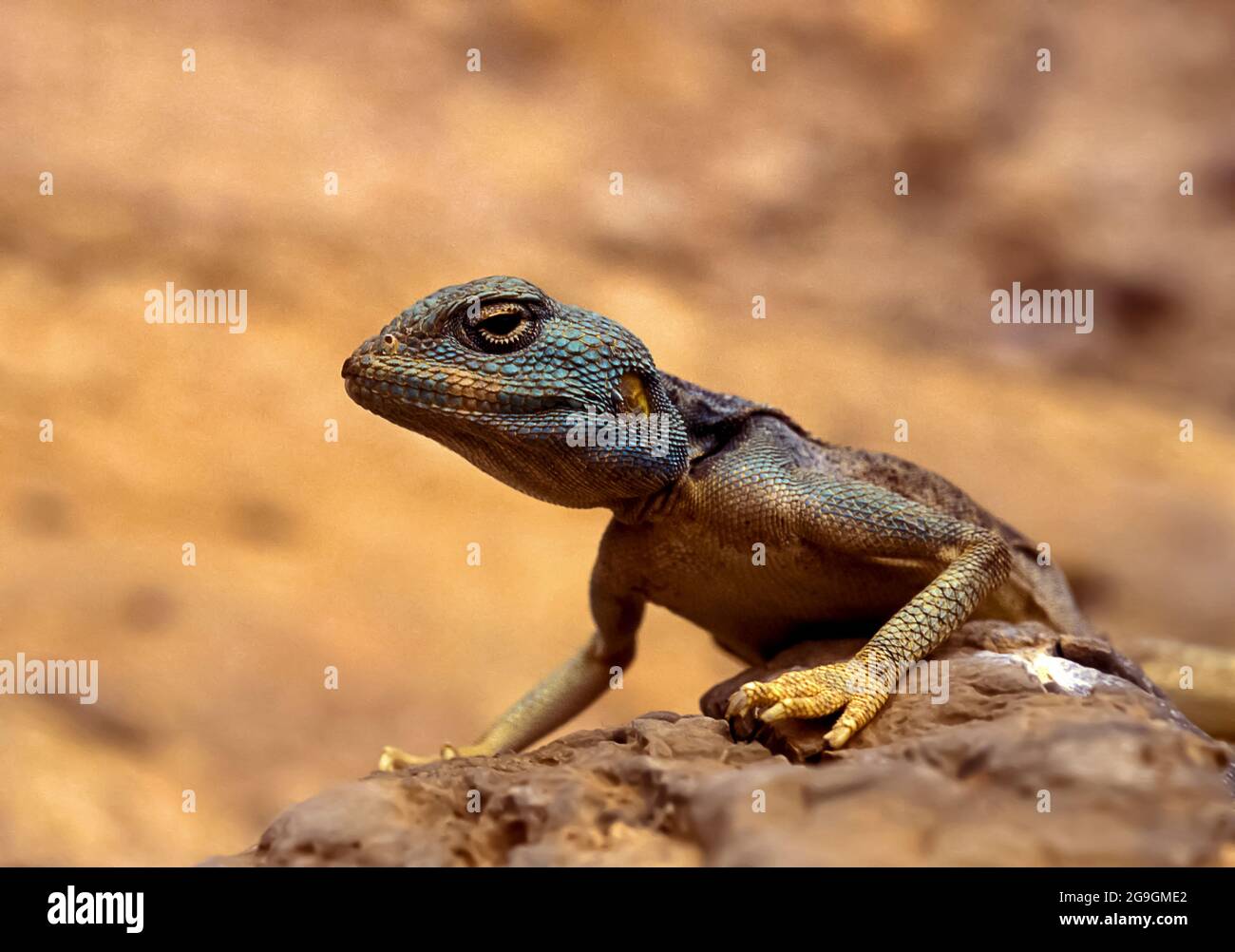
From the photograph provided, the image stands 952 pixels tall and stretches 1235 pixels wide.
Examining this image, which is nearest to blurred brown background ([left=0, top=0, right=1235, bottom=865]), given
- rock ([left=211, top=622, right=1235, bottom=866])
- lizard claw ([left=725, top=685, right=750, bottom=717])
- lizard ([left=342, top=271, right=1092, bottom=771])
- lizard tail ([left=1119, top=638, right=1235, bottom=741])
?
lizard tail ([left=1119, top=638, right=1235, bottom=741])

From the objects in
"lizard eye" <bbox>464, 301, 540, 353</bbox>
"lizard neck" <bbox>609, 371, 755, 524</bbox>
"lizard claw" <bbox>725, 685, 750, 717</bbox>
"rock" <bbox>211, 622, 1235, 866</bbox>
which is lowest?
"rock" <bbox>211, 622, 1235, 866</bbox>

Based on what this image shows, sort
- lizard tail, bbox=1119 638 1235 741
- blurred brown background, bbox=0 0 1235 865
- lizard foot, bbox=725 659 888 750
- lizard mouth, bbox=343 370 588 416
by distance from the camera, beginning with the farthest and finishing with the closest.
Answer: blurred brown background, bbox=0 0 1235 865
lizard tail, bbox=1119 638 1235 741
lizard mouth, bbox=343 370 588 416
lizard foot, bbox=725 659 888 750

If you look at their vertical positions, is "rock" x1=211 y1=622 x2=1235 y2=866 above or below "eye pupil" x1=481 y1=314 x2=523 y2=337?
below

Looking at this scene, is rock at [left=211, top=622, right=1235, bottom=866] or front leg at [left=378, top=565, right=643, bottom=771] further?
front leg at [left=378, top=565, right=643, bottom=771]

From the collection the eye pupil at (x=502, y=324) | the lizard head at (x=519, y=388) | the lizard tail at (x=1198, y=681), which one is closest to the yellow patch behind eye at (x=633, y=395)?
the lizard head at (x=519, y=388)

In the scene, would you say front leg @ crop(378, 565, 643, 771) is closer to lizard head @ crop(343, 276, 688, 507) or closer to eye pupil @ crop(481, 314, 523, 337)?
lizard head @ crop(343, 276, 688, 507)

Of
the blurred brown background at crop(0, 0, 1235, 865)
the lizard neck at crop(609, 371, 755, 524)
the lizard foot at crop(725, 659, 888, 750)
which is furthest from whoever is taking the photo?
the blurred brown background at crop(0, 0, 1235, 865)

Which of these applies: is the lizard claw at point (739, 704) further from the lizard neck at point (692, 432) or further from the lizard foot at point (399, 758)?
the lizard foot at point (399, 758)
